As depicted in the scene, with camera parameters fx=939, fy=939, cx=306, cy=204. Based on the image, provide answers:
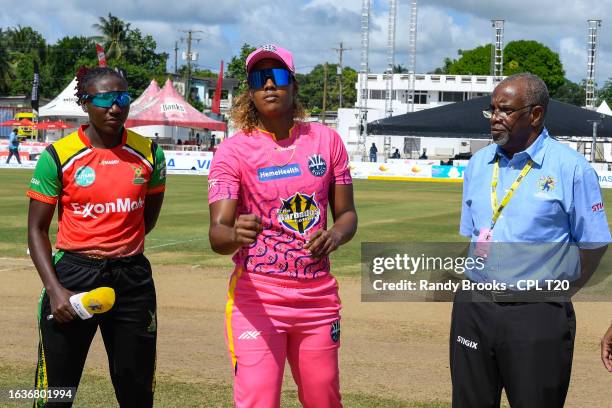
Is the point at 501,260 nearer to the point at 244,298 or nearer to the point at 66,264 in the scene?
the point at 244,298

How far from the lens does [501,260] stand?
4414 mm

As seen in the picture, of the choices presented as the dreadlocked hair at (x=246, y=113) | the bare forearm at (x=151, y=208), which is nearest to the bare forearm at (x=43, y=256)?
the bare forearm at (x=151, y=208)

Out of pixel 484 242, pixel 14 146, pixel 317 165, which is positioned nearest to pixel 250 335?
pixel 317 165

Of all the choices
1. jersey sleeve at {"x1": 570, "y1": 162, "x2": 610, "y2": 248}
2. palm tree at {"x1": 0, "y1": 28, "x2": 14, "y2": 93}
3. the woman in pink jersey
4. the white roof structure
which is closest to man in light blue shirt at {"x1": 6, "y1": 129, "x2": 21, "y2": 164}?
the white roof structure

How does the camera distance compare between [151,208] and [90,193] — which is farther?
[151,208]

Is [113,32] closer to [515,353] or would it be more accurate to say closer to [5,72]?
[5,72]

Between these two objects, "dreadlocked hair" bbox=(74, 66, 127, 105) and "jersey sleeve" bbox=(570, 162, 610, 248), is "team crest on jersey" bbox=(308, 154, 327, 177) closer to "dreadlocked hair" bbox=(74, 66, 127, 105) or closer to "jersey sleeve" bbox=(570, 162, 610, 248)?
"jersey sleeve" bbox=(570, 162, 610, 248)

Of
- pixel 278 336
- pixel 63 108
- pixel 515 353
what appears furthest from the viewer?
pixel 63 108

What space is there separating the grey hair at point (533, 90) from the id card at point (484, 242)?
25.9 inches

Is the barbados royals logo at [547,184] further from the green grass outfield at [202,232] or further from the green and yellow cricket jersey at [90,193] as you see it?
the green grass outfield at [202,232]

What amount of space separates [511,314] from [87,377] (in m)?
4.36

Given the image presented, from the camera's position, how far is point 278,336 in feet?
14.6

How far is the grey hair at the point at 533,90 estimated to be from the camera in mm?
4516

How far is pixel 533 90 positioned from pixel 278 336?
1.70 meters
